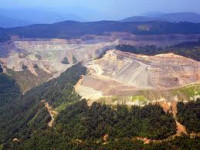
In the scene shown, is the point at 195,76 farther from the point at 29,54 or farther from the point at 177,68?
the point at 29,54

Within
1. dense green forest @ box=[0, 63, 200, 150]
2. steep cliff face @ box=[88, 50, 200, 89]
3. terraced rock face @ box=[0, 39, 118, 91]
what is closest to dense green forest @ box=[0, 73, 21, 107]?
terraced rock face @ box=[0, 39, 118, 91]

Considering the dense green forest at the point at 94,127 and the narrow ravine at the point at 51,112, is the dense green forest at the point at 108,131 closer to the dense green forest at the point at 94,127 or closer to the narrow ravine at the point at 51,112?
the dense green forest at the point at 94,127

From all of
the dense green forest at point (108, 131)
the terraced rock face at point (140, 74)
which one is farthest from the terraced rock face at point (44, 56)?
the dense green forest at point (108, 131)

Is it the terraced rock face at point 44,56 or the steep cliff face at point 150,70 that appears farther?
the terraced rock face at point 44,56

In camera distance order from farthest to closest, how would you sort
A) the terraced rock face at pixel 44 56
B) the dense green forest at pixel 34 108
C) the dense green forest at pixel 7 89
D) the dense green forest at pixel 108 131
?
the terraced rock face at pixel 44 56 → the dense green forest at pixel 7 89 → the dense green forest at pixel 34 108 → the dense green forest at pixel 108 131

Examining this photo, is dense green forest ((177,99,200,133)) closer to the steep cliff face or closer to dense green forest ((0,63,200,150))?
dense green forest ((0,63,200,150))

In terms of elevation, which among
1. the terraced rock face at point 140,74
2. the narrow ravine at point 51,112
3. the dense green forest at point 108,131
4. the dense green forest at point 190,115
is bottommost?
the narrow ravine at point 51,112

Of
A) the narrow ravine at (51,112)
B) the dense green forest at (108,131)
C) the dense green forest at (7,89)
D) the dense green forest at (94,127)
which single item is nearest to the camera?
the dense green forest at (108,131)
